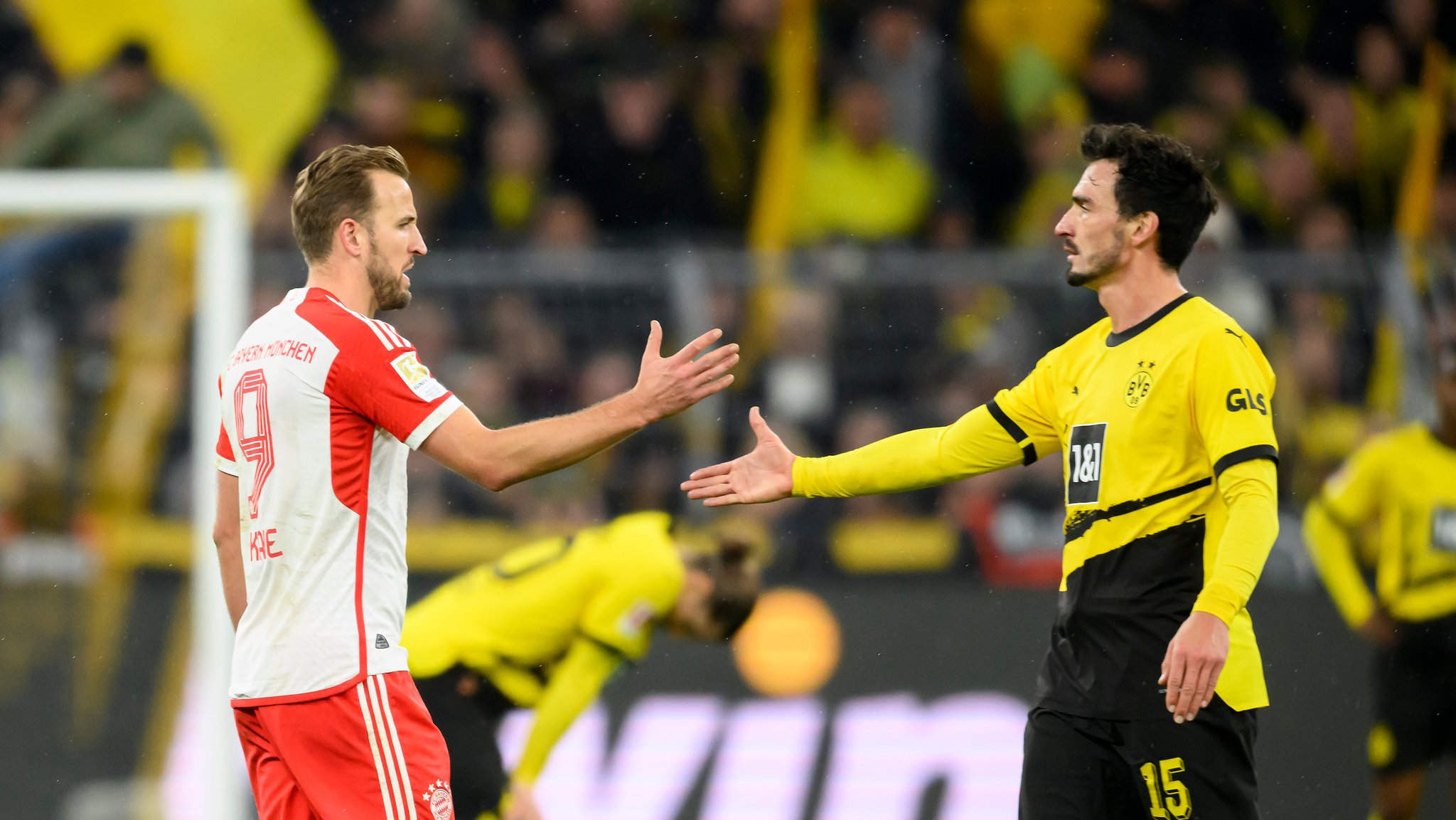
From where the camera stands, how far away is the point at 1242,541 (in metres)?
3.52

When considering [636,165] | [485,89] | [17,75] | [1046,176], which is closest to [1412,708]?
[1046,176]

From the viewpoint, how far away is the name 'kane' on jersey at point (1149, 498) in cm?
373

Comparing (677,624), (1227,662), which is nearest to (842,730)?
(677,624)

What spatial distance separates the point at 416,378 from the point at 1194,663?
Answer: 1.73 meters

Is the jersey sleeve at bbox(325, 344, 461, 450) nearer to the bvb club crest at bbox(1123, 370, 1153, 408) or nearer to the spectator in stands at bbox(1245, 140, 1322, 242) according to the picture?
the bvb club crest at bbox(1123, 370, 1153, 408)

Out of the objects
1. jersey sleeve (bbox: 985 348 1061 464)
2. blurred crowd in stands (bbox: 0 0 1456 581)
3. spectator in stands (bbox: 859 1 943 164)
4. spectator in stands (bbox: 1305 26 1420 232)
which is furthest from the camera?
spectator in stands (bbox: 1305 26 1420 232)

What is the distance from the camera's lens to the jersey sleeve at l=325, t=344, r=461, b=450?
11.0 feet

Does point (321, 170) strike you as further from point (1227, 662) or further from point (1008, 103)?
point (1008, 103)

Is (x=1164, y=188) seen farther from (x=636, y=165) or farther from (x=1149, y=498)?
→ (x=636, y=165)

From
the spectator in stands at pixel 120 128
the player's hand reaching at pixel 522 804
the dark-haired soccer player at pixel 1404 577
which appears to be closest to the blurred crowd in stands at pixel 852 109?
the spectator in stands at pixel 120 128

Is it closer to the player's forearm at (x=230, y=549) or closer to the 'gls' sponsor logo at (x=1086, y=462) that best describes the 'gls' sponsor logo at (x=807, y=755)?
the 'gls' sponsor logo at (x=1086, y=462)

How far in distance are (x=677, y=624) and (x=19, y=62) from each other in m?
5.67

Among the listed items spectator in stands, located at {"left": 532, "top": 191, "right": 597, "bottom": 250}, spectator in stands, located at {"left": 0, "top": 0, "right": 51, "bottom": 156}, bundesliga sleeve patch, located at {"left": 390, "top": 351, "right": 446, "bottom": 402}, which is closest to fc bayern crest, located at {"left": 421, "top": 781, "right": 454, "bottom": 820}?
bundesliga sleeve patch, located at {"left": 390, "top": 351, "right": 446, "bottom": 402}

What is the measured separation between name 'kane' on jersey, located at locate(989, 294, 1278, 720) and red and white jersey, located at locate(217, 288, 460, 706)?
1.56 m
